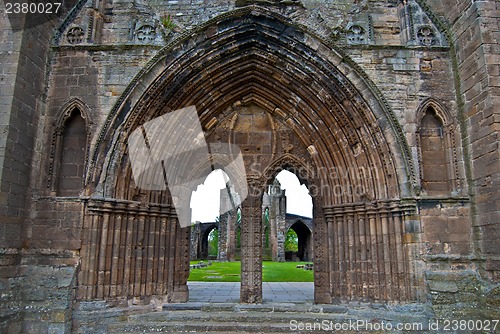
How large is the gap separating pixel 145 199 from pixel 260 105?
11.1 feet

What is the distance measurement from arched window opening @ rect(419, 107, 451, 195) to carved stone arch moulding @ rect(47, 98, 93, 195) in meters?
6.39

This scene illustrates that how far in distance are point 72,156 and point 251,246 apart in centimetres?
410

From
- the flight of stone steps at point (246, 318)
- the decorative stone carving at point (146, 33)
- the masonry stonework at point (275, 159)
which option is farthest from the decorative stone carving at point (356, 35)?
the flight of stone steps at point (246, 318)

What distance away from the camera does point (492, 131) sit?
6.65 m

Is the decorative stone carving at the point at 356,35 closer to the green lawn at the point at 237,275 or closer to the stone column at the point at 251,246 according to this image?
the stone column at the point at 251,246

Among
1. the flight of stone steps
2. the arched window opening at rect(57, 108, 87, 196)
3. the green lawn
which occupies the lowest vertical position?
the flight of stone steps

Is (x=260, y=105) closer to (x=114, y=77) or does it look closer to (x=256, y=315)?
(x=114, y=77)

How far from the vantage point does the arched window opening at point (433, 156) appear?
7414mm

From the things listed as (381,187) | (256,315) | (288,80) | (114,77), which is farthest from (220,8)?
(256,315)

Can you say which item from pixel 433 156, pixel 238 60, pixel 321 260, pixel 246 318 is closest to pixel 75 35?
pixel 238 60

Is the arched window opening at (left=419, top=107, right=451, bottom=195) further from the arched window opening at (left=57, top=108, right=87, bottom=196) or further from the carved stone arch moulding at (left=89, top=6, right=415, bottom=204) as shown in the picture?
the arched window opening at (left=57, top=108, right=87, bottom=196)

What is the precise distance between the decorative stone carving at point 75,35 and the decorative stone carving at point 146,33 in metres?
1.15

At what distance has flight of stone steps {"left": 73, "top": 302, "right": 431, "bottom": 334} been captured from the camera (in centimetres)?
684

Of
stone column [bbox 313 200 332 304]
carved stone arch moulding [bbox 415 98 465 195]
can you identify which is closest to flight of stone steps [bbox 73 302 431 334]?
stone column [bbox 313 200 332 304]
